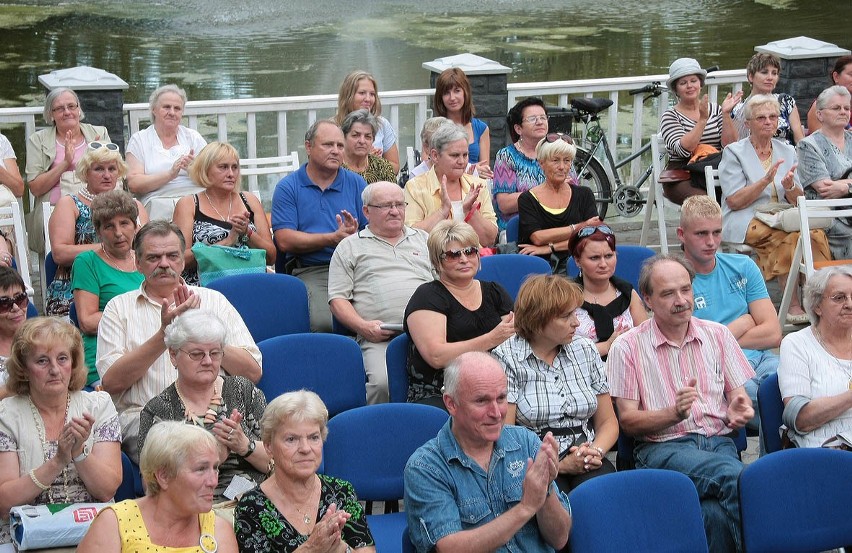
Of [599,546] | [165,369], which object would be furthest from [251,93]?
[599,546]

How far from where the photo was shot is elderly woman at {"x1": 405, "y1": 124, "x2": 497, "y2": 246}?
6.22 m

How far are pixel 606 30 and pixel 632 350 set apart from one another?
1796cm

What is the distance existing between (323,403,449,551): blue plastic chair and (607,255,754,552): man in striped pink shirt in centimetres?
77

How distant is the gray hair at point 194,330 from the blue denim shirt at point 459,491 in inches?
36.0

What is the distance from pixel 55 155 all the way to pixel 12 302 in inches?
88.1

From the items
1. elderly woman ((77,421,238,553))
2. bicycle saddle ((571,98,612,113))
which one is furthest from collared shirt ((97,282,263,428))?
bicycle saddle ((571,98,612,113))

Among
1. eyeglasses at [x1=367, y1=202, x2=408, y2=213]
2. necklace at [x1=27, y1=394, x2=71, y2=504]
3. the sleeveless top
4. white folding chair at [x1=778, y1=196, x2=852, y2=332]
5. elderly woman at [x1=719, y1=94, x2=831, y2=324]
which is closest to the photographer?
the sleeveless top

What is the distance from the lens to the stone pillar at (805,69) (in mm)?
8781

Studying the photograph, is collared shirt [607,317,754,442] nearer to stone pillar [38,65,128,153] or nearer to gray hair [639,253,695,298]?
gray hair [639,253,695,298]

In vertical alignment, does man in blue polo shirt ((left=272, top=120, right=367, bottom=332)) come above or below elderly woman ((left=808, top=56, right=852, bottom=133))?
below

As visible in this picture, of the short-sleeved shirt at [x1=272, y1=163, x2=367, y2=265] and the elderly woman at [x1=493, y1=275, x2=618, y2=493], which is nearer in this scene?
the elderly woman at [x1=493, y1=275, x2=618, y2=493]

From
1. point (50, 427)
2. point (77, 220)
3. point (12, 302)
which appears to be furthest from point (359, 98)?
point (50, 427)

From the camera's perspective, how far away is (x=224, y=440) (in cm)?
394

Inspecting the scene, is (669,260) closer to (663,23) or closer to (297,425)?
(297,425)
